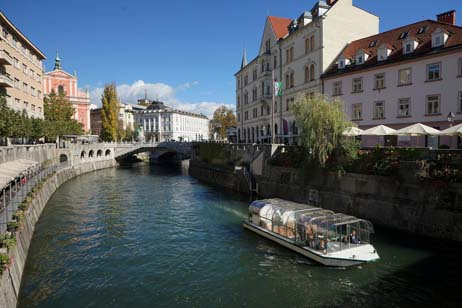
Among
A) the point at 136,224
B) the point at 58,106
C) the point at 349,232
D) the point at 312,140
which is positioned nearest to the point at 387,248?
the point at 349,232

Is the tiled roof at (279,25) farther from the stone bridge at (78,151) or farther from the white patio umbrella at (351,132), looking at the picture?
the stone bridge at (78,151)

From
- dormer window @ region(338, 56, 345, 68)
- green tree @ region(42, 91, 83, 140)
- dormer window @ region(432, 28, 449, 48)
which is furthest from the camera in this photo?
green tree @ region(42, 91, 83, 140)

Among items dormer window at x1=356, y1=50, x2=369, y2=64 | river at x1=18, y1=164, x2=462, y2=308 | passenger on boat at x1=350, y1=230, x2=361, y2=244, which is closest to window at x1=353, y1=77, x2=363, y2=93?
dormer window at x1=356, y1=50, x2=369, y2=64

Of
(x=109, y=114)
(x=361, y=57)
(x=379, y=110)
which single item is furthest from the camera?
(x=109, y=114)

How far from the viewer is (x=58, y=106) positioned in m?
70.2

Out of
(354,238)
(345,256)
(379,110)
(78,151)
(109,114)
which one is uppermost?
(109,114)

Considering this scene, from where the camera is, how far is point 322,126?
2820 cm

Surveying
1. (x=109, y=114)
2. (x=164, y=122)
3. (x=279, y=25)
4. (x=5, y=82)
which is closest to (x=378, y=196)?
(x=279, y=25)

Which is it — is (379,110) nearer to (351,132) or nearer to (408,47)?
(408,47)

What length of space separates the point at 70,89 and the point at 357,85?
246 feet

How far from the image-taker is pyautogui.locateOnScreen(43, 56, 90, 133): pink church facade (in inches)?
3300

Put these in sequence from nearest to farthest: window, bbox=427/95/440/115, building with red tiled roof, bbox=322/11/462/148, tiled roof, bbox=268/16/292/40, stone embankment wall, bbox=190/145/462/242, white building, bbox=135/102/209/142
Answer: stone embankment wall, bbox=190/145/462/242
building with red tiled roof, bbox=322/11/462/148
window, bbox=427/95/440/115
tiled roof, bbox=268/16/292/40
white building, bbox=135/102/209/142

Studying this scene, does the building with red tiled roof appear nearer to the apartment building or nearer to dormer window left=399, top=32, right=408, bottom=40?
dormer window left=399, top=32, right=408, bottom=40

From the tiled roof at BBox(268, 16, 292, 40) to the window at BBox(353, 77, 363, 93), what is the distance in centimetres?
1855
